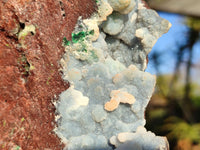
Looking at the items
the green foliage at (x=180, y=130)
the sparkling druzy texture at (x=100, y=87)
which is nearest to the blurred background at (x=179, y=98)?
the green foliage at (x=180, y=130)

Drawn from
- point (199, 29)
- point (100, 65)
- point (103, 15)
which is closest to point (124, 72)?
point (100, 65)

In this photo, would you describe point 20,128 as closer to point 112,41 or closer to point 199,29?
point 112,41

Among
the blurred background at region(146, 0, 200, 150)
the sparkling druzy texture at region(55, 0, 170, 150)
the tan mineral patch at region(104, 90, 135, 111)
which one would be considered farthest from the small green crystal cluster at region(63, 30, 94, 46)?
the blurred background at region(146, 0, 200, 150)

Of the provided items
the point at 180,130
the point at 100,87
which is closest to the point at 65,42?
the point at 100,87

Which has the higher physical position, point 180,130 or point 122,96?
point 180,130

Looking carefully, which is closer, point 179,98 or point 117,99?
point 117,99

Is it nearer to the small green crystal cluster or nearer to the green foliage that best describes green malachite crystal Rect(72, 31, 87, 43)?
the small green crystal cluster

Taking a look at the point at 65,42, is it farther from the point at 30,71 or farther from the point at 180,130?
the point at 180,130

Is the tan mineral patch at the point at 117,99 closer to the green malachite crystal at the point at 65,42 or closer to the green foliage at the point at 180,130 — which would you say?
the green malachite crystal at the point at 65,42
